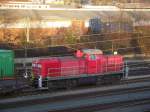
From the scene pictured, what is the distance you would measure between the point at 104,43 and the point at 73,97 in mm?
24531

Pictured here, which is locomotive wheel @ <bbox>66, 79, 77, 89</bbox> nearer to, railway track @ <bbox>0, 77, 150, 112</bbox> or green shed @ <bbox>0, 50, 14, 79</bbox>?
railway track @ <bbox>0, 77, 150, 112</bbox>

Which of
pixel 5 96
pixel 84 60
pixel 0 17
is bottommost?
pixel 5 96

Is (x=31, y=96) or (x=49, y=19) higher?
(x=49, y=19)

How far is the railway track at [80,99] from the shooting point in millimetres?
18719

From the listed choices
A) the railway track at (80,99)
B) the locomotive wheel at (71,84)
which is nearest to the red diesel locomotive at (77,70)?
the locomotive wheel at (71,84)

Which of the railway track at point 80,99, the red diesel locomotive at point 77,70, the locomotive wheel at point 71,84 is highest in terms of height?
the red diesel locomotive at point 77,70

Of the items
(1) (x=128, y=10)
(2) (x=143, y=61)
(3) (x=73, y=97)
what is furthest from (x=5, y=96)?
(1) (x=128, y=10)

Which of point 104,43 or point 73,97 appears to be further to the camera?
point 104,43

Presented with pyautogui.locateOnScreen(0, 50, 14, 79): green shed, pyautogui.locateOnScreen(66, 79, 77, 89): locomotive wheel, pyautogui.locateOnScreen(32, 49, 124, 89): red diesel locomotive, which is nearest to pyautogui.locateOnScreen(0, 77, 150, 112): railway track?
pyautogui.locateOnScreen(66, 79, 77, 89): locomotive wheel

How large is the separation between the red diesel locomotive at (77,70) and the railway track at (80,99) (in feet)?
3.57

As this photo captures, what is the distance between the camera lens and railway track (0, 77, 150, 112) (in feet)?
61.4

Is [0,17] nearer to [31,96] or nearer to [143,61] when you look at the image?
[143,61]

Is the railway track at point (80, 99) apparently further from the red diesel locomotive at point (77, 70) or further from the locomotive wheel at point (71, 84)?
the red diesel locomotive at point (77, 70)

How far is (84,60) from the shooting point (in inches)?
982
